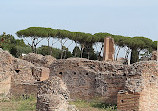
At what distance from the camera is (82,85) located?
15008 mm

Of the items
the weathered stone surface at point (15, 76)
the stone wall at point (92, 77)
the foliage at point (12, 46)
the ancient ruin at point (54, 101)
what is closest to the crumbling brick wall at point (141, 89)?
the stone wall at point (92, 77)

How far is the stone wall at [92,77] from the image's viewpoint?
1398 centimetres

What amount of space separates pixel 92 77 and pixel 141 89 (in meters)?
3.49

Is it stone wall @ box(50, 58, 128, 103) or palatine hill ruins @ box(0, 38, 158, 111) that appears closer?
palatine hill ruins @ box(0, 38, 158, 111)

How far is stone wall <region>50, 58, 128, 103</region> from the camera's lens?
14.0m

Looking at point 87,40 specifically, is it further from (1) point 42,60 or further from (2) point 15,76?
(2) point 15,76

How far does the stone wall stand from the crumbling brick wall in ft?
2.75

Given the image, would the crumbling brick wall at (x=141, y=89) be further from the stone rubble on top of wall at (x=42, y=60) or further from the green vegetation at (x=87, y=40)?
the green vegetation at (x=87, y=40)

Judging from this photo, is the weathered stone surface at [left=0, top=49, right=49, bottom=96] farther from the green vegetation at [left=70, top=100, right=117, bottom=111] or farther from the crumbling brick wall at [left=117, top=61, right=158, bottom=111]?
the crumbling brick wall at [left=117, top=61, right=158, bottom=111]

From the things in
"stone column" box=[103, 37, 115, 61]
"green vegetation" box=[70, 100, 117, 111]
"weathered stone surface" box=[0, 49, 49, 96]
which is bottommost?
"green vegetation" box=[70, 100, 117, 111]

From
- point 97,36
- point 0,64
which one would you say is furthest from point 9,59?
point 97,36

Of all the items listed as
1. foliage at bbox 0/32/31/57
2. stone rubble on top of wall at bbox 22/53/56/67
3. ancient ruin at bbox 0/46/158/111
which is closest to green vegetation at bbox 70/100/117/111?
ancient ruin at bbox 0/46/158/111

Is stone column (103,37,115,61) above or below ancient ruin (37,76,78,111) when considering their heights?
above

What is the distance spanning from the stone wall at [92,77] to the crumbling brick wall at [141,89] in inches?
33.0
